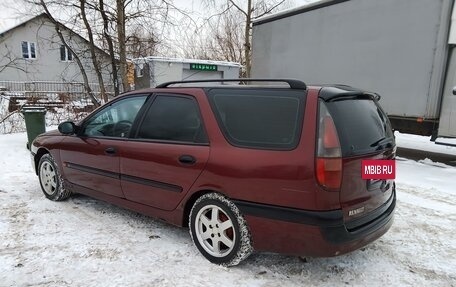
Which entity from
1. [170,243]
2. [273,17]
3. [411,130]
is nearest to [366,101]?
[170,243]

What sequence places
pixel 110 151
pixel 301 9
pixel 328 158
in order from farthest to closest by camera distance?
pixel 301 9, pixel 110 151, pixel 328 158

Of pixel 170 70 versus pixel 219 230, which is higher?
pixel 170 70

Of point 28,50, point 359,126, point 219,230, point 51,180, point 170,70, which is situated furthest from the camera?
point 28,50

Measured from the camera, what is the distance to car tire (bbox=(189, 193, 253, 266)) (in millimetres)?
3191

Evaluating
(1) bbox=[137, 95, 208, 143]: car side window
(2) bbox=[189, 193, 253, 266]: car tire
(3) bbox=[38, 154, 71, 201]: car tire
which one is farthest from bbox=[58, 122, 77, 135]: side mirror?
(2) bbox=[189, 193, 253, 266]: car tire

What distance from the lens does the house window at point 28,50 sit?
33.2 metres

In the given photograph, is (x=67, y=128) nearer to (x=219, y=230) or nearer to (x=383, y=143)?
(x=219, y=230)

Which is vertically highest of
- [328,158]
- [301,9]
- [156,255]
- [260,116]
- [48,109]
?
[301,9]

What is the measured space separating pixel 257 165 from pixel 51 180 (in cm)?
328

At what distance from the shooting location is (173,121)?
377 cm

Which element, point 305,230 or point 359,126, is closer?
point 305,230

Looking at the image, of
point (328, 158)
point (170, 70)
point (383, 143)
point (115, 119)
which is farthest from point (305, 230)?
point (170, 70)

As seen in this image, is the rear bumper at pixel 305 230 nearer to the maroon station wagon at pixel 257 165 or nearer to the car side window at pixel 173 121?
the maroon station wagon at pixel 257 165

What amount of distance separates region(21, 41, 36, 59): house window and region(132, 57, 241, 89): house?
766 inches
